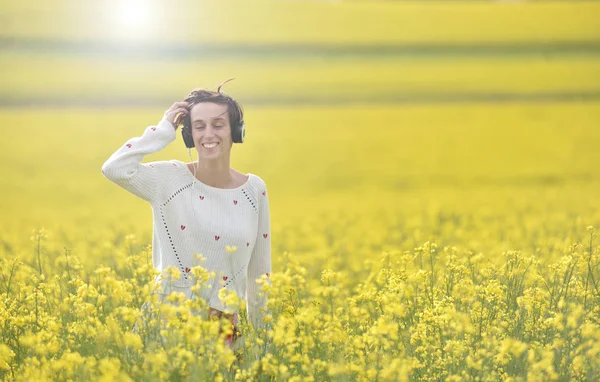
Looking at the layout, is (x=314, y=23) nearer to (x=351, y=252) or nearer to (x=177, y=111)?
(x=351, y=252)

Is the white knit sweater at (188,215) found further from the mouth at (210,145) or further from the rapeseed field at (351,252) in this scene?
the rapeseed field at (351,252)

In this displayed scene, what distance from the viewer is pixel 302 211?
1207cm

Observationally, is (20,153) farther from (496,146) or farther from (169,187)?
(169,187)

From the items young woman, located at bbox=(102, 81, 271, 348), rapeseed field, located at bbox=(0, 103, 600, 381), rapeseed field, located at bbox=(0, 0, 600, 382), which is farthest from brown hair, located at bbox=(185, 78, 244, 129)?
rapeseed field, located at bbox=(0, 103, 600, 381)

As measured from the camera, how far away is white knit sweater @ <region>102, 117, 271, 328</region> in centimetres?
403

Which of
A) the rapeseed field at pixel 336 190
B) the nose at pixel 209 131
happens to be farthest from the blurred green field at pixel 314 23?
the nose at pixel 209 131

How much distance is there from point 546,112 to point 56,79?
1231 cm

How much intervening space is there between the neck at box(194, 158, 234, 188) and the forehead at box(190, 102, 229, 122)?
188 millimetres

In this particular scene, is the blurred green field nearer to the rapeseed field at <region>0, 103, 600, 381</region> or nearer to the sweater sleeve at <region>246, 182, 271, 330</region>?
the rapeseed field at <region>0, 103, 600, 381</region>

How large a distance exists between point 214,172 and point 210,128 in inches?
7.8

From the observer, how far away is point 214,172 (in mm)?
4137

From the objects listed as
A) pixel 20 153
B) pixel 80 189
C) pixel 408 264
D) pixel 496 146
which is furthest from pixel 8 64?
pixel 408 264

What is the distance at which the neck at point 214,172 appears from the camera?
4.12m

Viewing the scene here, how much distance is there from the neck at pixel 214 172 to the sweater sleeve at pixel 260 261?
0.58 ft
